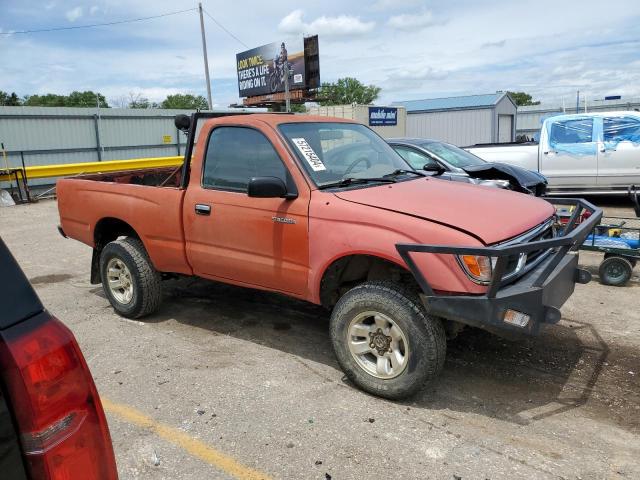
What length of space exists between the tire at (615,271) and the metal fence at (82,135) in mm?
17178

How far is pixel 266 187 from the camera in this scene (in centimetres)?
377

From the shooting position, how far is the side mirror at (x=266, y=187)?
3.75 m

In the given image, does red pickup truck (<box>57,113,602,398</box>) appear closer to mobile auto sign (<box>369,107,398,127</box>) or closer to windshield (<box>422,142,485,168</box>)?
windshield (<box>422,142,485,168</box>)

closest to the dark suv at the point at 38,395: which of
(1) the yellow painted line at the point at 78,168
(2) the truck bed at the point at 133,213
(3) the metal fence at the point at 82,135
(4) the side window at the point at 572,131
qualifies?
(2) the truck bed at the point at 133,213

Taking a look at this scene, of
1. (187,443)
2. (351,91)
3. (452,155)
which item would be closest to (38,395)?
(187,443)

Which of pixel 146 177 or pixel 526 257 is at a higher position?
pixel 146 177

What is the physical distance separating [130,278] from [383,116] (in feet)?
82.2

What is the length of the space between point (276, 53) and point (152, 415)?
38.6 metres

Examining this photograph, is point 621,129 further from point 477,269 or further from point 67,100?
point 67,100

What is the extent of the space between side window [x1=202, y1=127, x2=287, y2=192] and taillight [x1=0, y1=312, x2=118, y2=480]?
8.90 ft

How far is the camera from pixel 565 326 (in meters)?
4.86

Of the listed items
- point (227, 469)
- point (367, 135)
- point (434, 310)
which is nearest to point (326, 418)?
point (227, 469)

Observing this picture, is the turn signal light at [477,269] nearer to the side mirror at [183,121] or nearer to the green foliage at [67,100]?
the side mirror at [183,121]

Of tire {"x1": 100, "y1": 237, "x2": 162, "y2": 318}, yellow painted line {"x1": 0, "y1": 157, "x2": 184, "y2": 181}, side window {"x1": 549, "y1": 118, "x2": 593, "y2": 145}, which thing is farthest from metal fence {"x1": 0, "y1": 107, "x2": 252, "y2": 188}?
side window {"x1": 549, "y1": 118, "x2": 593, "y2": 145}
